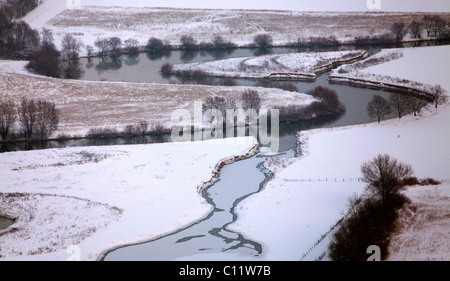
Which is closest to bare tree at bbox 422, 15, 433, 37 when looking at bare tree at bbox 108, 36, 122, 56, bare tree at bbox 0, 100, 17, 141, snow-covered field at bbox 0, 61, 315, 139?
snow-covered field at bbox 0, 61, 315, 139

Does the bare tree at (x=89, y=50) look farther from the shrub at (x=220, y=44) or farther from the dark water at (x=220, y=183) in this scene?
the shrub at (x=220, y=44)

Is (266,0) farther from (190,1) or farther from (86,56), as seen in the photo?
(86,56)

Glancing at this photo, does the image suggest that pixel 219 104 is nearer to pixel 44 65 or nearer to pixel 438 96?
pixel 438 96

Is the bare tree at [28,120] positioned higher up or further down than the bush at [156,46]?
further down

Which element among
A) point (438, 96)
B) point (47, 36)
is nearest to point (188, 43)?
point (47, 36)

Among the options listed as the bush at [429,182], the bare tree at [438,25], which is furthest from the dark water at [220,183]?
the bare tree at [438,25]

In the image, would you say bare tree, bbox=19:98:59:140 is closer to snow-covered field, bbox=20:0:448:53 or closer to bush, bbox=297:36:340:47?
snow-covered field, bbox=20:0:448:53
